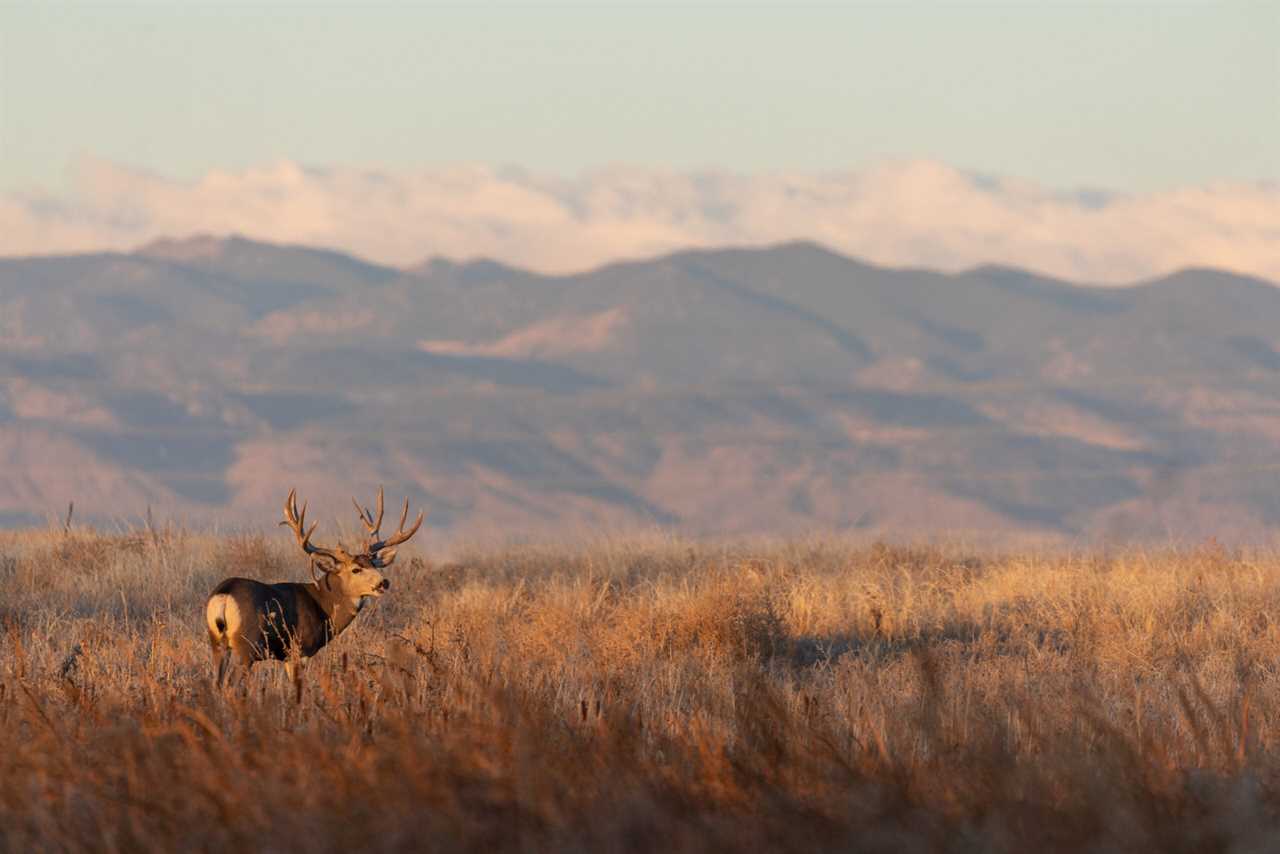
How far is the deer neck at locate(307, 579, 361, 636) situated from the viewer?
36.9ft

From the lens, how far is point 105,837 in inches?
224

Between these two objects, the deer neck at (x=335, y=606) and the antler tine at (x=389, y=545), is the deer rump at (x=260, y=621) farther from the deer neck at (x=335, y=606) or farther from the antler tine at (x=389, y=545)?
the antler tine at (x=389, y=545)

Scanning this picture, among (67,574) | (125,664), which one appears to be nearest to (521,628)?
(125,664)

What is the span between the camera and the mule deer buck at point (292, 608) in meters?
10.6

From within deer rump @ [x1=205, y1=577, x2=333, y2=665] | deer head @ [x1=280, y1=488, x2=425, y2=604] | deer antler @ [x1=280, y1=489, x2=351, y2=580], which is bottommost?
deer rump @ [x1=205, y1=577, x2=333, y2=665]

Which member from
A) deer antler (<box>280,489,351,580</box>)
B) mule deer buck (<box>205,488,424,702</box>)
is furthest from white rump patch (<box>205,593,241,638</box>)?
deer antler (<box>280,489,351,580</box>)

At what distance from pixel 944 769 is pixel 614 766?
46.3 inches

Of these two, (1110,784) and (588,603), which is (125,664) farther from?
(1110,784)

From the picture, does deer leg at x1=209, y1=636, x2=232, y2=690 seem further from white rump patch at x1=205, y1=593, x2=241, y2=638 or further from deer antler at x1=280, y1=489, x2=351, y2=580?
deer antler at x1=280, y1=489, x2=351, y2=580

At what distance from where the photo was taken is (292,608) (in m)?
11.0

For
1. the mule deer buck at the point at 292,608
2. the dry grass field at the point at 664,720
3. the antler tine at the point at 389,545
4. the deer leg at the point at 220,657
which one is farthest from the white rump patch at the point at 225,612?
the antler tine at the point at 389,545

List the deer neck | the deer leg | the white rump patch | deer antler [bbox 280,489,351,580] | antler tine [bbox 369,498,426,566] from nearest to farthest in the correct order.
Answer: the deer leg < the white rump patch < deer antler [bbox 280,489,351,580] < the deer neck < antler tine [bbox 369,498,426,566]

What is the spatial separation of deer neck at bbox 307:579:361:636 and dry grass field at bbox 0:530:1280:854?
0.25m

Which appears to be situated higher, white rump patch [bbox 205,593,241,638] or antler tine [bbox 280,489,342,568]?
antler tine [bbox 280,489,342,568]
